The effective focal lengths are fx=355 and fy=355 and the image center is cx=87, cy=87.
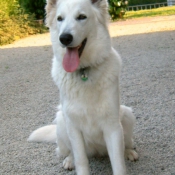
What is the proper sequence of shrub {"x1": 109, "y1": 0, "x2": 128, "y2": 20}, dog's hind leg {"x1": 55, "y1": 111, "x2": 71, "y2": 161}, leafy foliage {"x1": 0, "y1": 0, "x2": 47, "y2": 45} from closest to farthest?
dog's hind leg {"x1": 55, "y1": 111, "x2": 71, "y2": 161} → leafy foliage {"x1": 0, "y1": 0, "x2": 47, "y2": 45} → shrub {"x1": 109, "y1": 0, "x2": 128, "y2": 20}

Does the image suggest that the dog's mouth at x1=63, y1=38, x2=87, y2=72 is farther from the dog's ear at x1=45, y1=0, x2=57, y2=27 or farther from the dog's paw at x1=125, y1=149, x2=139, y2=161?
the dog's paw at x1=125, y1=149, x2=139, y2=161

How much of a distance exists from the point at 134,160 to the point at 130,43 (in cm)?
745

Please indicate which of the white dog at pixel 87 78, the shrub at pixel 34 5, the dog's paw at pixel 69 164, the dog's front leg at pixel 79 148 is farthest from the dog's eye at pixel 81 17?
the shrub at pixel 34 5

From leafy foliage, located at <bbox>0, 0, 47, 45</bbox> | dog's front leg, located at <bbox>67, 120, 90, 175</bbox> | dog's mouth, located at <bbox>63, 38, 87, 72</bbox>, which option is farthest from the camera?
leafy foliage, located at <bbox>0, 0, 47, 45</bbox>

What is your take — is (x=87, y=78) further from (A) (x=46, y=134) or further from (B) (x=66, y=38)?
(A) (x=46, y=134)

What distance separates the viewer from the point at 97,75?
3.08 m

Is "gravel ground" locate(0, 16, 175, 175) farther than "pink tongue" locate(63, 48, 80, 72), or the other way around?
"gravel ground" locate(0, 16, 175, 175)

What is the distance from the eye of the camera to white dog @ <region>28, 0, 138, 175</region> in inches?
116

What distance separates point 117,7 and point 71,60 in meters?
14.8

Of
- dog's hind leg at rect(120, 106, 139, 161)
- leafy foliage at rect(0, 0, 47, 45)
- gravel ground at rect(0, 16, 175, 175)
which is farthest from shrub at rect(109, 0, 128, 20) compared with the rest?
dog's hind leg at rect(120, 106, 139, 161)

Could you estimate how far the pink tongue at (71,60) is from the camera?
115 inches

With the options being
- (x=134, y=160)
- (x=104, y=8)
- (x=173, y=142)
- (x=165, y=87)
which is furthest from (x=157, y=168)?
(x=165, y=87)

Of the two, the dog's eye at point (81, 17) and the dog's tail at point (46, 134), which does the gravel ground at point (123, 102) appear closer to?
the dog's tail at point (46, 134)

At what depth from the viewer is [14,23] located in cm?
1373
